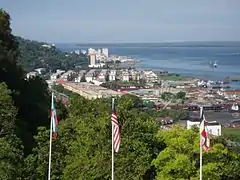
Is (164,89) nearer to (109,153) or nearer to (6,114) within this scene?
(6,114)

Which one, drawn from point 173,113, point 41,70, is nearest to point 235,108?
point 173,113

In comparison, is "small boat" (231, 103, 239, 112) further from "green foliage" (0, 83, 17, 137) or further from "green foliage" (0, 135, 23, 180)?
"green foliage" (0, 135, 23, 180)

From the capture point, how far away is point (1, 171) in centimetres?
1439

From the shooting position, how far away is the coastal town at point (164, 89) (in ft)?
262

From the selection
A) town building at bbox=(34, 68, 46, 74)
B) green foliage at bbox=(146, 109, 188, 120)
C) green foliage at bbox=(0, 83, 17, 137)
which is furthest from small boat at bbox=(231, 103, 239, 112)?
green foliage at bbox=(0, 83, 17, 137)

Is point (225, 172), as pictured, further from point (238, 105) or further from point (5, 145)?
point (238, 105)

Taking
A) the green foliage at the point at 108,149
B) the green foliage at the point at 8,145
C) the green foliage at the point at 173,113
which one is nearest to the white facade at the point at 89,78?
the green foliage at the point at 173,113

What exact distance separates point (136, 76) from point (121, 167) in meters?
108

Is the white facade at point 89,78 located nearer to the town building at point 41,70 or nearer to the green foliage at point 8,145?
the town building at point 41,70

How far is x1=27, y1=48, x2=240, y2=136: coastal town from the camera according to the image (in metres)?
79.8

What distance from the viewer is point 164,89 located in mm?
105250

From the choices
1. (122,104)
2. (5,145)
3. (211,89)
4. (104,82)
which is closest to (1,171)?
(5,145)

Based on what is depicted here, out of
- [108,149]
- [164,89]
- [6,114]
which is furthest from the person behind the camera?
[164,89]

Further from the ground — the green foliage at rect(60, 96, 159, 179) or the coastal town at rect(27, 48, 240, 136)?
the green foliage at rect(60, 96, 159, 179)
